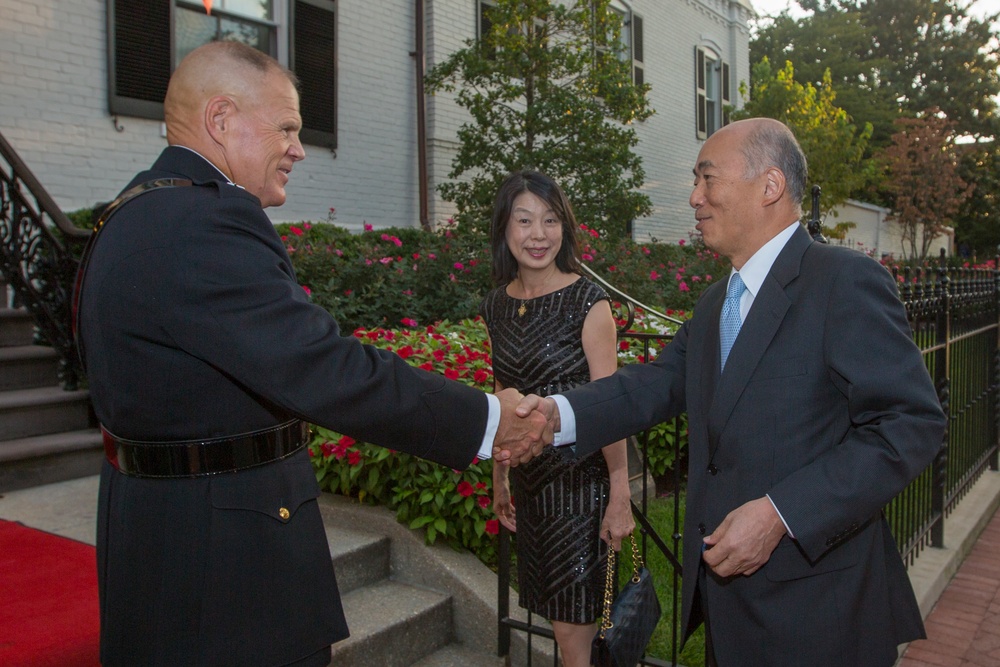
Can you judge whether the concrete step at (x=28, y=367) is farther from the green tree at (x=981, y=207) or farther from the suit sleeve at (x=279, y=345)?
the green tree at (x=981, y=207)

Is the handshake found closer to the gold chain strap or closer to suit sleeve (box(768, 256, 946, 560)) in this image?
the gold chain strap

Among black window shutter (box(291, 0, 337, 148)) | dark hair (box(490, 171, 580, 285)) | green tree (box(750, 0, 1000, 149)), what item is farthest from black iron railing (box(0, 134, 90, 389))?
green tree (box(750, 0, 1000, 149))

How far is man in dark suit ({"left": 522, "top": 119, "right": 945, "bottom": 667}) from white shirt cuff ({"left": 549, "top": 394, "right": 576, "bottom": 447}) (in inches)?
16.7

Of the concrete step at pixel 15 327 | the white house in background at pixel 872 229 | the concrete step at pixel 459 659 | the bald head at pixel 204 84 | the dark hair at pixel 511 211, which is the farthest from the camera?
the white house in background at pixel 872 229

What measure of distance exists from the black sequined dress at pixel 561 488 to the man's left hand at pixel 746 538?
107 cm

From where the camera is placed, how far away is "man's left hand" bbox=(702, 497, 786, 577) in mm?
2010

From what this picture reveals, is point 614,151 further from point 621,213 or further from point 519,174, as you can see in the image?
point 519,174

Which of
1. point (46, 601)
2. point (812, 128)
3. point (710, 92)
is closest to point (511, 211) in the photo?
point (46, 601)

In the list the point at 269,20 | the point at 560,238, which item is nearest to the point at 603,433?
the point at 560,238

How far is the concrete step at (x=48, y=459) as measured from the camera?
4914 millimetres

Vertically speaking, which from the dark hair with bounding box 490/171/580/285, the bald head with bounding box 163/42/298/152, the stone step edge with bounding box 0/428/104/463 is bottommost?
the stone step edge with bounding box 0/428/104/463

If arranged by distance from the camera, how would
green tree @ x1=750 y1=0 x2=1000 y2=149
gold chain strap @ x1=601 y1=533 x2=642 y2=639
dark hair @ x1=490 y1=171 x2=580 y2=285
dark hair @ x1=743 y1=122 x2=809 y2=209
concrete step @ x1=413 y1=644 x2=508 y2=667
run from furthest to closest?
1. green tree @ x1=750 y1=0 x2=1000 y2=149
2. concrete step @ x1=413 y1=644 x2=508 y2=667
3. dark hair @ x1=490 y1=171 x2=580 y2=285
4. gold chain strap @ x1=601 y1=533 x2=642 y2=639
5. dark hair @ x1=743 y1=122 x2=809 y2=209

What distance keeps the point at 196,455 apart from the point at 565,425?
1210 mm

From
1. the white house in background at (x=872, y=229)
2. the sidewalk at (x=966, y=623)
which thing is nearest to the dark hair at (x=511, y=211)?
the sidewalk at (x=966, y=623)
